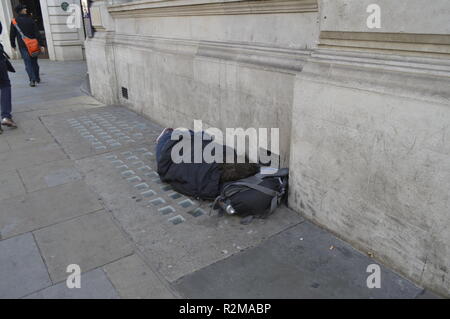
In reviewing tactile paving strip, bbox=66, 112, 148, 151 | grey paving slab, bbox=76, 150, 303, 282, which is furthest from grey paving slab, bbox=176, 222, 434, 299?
tactile paving strip, bbox=66, 112, 148, 151

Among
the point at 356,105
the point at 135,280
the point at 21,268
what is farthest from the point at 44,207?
the point at 356,105

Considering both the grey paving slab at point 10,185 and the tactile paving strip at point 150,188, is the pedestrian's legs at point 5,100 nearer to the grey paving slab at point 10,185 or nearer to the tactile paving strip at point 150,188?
the grey paving slab at point 10,185

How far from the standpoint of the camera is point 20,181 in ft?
14.0

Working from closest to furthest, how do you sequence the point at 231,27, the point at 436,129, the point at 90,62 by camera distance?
1. the point at 436,129
2. the point at 231,27
3. the point at 90,62

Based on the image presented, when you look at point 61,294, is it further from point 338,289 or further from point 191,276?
point 338,289

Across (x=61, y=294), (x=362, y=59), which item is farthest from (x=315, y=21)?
(x=61, y=294)

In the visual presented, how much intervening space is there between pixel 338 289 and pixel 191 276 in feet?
3.35

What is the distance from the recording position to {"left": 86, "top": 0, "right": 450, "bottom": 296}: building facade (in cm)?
224

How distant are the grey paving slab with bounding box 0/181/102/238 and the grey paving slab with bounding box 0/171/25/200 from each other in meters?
0.13

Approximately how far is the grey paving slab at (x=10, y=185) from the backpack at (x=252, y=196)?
7.37 ft

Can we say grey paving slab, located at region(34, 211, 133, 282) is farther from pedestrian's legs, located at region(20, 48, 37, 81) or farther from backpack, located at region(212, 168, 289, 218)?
pedestrian's legs, located at region(20, 48, 37, 81)

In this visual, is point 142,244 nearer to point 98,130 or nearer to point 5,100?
point 98,130

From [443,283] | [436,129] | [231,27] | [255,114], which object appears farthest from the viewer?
[231,27]

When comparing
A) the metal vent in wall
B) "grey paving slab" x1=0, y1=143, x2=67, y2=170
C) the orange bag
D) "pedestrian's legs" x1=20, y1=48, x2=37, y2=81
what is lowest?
"grey paving slab" x1=0, y1=143, x2=67, y2=170
